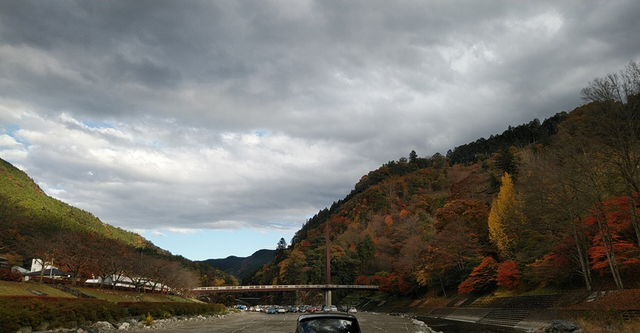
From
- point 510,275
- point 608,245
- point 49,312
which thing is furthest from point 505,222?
point 49,312

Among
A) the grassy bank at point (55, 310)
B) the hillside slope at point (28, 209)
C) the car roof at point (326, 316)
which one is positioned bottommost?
the grassy bank at point (55, 310)

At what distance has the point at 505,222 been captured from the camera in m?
59.0

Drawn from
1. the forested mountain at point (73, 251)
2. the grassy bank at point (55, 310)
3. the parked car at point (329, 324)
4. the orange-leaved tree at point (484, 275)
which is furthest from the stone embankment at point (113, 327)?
the orange-leaved tree at point (484, 275)

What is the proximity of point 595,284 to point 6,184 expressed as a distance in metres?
138

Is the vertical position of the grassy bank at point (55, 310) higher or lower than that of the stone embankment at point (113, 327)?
higher

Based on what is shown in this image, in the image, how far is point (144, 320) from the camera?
3294 cm

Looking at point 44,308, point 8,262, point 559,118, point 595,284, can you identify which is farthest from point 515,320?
point 559,118

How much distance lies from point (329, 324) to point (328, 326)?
0.06m

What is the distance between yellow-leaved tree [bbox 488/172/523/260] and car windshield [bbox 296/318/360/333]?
49.4 m

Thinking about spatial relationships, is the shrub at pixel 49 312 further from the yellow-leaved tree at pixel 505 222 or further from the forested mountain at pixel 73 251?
the yellow-leaved tree at pixel 505 222

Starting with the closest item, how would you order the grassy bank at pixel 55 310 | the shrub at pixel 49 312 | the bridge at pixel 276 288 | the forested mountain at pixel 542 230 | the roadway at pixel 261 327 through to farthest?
the shrub at pixel 49 312 → the grassy bank at pixel 55 310 → the forested mountain at pixel 542 230 → the roadway at pixel 261 327 → the bridge at pixel 276 288

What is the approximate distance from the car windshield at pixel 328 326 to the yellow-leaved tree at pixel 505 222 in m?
49.4

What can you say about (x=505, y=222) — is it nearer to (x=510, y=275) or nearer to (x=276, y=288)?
(x=510, y=275)

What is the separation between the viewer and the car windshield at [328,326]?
35.5 feet
